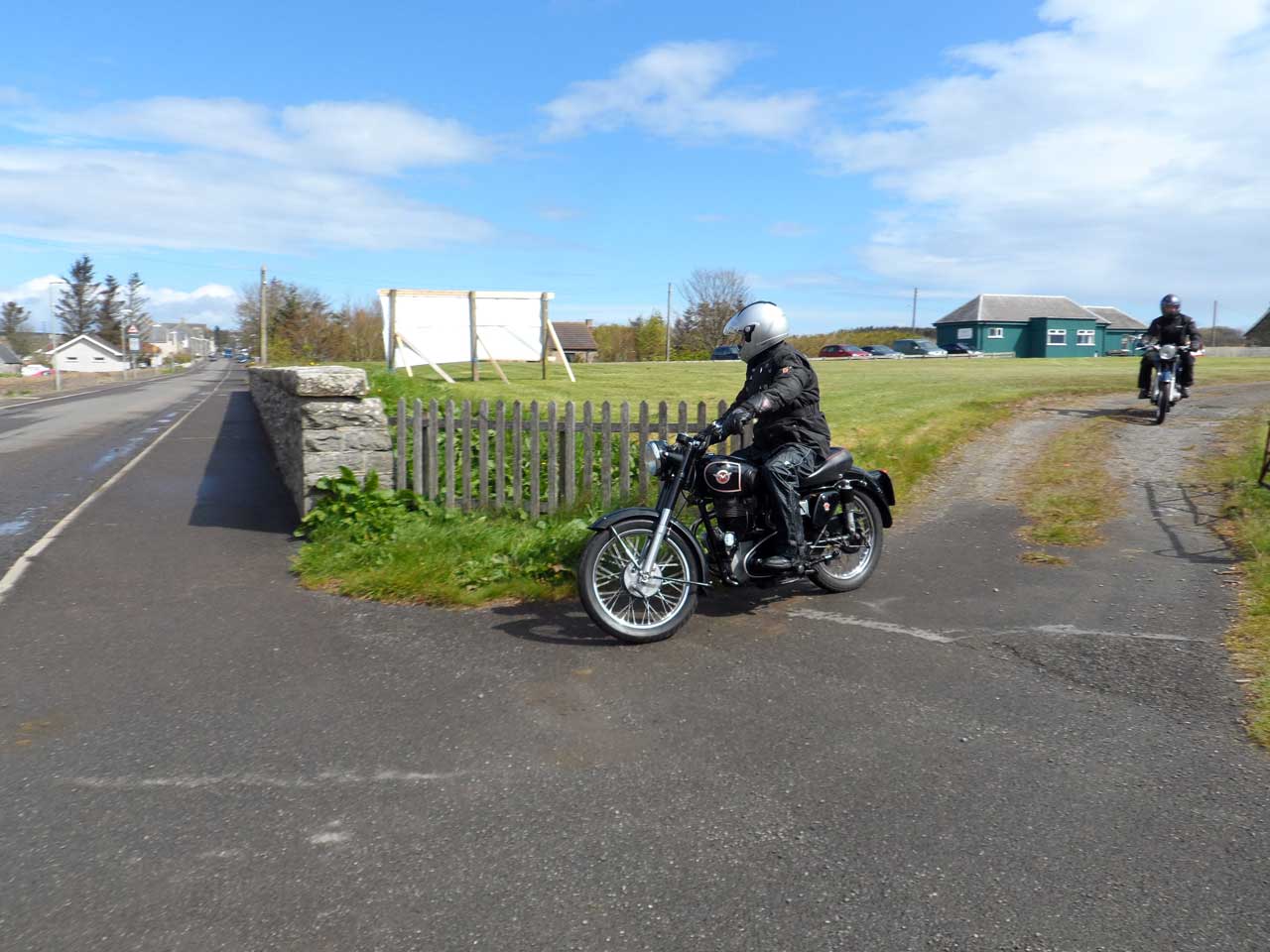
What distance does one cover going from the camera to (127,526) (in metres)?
9.58

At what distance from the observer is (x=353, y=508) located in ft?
27.8

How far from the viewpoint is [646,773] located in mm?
3990

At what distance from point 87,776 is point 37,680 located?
152 cm

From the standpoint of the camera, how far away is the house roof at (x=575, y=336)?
250 feet

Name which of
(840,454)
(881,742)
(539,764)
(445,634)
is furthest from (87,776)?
(840,454)

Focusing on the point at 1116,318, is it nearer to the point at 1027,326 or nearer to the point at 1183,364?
the point at 1027,326

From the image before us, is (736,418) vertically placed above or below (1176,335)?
below

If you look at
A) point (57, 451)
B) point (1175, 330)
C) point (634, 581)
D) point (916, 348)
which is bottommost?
point (57, 451)

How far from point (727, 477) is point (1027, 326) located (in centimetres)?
7228

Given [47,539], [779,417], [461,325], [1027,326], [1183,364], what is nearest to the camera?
[779,417]

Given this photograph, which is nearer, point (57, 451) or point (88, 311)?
point (57, 451)

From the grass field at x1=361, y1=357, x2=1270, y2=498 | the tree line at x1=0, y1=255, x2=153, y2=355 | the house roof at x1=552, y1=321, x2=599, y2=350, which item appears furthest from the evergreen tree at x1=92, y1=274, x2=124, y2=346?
the grass field at x1=361, y1=357, x2=1270, y2=498

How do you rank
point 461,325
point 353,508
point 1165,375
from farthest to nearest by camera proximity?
point 461,325 → point 1165,375 → point 353,508

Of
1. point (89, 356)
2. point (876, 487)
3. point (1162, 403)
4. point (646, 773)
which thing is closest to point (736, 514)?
point (876, 487)
